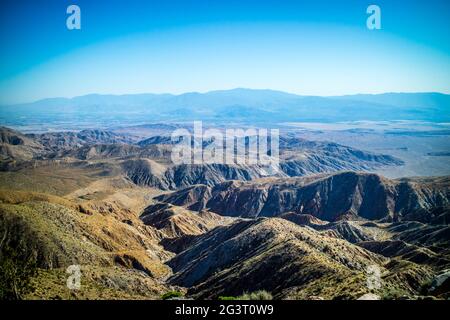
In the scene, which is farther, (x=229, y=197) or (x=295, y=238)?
(x=229, y=197)

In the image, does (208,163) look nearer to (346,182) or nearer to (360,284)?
(346,182)

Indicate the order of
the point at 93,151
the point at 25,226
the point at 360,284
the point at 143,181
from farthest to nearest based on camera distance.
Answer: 1. the point at 93,151
2. the point at 143,181
3. the point at 25,226
4. the point at 360,284

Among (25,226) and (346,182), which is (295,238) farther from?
(346,182)

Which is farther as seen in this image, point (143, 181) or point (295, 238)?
point (143, 181)

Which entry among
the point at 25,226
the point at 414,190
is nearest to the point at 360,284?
the point at 25,226

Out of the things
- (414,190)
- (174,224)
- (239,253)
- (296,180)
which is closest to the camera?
(239,253)

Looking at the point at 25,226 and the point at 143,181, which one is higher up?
the point at 25,226
